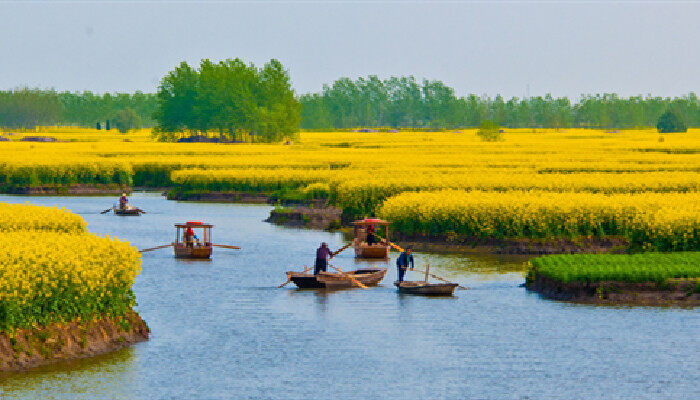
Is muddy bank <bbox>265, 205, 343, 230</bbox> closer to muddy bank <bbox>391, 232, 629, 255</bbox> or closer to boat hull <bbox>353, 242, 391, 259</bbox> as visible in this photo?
muddy bank <bbox>391, 232, 629, 255</bbox>

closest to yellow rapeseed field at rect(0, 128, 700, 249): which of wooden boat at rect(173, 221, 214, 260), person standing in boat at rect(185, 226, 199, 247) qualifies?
wooden boat at rect(173, 221, 214, 260)

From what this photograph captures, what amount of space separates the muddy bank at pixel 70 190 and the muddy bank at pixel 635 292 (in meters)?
85.0

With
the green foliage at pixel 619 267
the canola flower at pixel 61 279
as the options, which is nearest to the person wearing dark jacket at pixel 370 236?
the green foliage at pixel 619 267

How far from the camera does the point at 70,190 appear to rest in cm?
12250

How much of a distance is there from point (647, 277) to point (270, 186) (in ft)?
236

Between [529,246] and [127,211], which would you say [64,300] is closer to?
[529,246]

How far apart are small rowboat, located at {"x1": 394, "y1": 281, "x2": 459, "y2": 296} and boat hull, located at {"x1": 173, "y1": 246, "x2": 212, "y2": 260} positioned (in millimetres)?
17290

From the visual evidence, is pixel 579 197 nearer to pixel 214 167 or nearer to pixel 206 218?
pixel 206 218

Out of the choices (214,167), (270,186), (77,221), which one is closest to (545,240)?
(77,221)

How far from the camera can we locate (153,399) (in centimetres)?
2906

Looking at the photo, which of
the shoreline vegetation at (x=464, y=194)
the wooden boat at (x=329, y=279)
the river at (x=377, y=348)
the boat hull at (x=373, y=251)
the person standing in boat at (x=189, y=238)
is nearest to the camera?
the river at (x=377, y=348)

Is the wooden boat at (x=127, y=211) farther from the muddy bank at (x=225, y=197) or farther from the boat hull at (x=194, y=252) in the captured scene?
the boat hull at (x=194, y=252)

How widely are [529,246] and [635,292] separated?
61.7 ft

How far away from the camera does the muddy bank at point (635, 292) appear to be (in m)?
44.4
